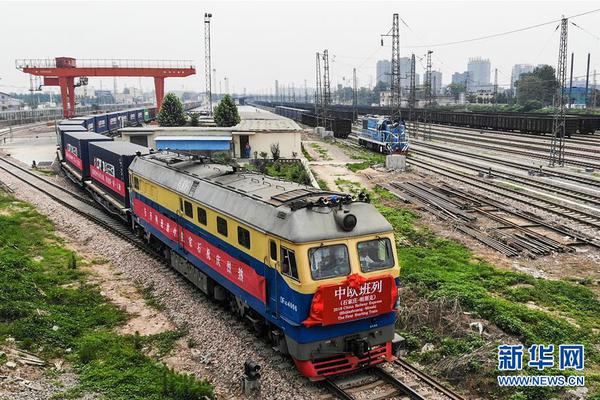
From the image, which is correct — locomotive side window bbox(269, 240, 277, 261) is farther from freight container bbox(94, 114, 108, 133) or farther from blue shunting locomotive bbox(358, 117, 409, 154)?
freight container bbox(94, 114, 108, 133)

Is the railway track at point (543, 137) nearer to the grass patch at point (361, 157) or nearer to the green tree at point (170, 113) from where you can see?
the grass patch at point (361, 157)

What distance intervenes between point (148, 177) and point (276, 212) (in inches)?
413

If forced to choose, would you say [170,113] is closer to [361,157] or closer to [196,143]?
[196,143]

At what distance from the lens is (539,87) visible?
412 feet

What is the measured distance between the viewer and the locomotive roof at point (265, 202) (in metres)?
11.5

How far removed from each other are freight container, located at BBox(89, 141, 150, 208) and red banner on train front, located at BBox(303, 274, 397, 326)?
1609 cm

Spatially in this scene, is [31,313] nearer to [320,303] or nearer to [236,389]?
[236,389]

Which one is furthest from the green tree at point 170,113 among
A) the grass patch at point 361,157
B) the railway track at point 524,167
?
the railway track at point 524,167

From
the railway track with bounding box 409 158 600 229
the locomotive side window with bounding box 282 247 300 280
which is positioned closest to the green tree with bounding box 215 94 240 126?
the railway track with bounding box 409 158 600 229

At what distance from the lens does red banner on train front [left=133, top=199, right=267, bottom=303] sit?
12.9 metres

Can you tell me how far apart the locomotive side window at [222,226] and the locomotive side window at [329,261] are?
12.5 ft

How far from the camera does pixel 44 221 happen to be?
2758 centimetres

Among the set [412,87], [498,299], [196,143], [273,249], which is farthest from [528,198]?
[412,87]

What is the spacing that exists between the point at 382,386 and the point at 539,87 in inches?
5104
